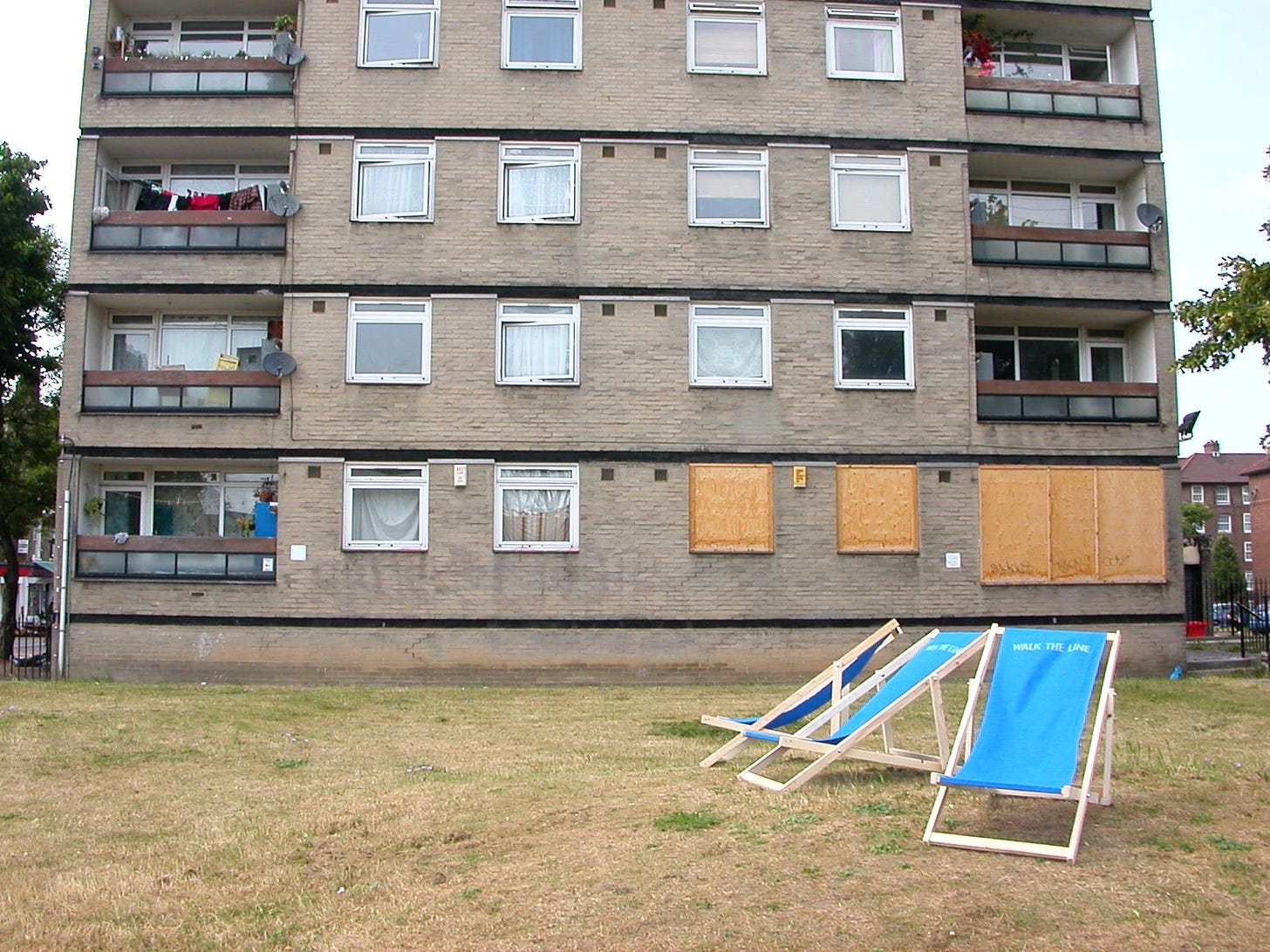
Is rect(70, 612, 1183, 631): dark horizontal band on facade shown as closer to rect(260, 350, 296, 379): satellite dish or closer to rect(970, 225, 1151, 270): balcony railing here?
rect(260, 350, 296, 379): satellite dish

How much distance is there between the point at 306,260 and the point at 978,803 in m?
16.3

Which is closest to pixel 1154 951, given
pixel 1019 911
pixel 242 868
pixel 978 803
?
pixel 1019 911

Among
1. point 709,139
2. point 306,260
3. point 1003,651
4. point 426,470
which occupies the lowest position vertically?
point 1003,651

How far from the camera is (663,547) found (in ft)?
69.5

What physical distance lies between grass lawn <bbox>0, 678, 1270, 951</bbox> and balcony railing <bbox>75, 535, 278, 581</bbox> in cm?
758

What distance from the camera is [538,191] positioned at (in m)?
21.9

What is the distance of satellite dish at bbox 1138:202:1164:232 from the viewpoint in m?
22.8

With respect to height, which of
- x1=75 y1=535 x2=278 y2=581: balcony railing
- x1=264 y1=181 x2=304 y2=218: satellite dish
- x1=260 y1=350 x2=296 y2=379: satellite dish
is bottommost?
x1=75 y1=535 x2=278 y2=581: balcony railing

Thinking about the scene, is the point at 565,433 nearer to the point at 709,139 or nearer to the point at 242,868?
the point at 709,139

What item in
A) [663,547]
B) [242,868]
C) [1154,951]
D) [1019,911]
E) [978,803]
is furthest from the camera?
[663,547]

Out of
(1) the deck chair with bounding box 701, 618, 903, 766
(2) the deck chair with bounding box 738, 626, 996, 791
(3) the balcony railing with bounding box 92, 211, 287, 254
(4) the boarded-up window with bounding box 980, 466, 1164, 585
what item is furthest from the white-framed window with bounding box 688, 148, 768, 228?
(2) the deck chair with bounding box 738, 626, 996, 791

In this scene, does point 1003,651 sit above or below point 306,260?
below

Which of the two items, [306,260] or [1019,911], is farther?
[306,260]

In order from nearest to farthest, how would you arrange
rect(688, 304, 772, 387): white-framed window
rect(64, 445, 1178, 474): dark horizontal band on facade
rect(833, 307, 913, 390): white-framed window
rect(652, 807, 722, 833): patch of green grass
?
rect(652, 807, 722, 833): patch of green grass < rect(64, 445, 1178, 474): dark horizontal band on facade < rect(688, 304, 772, 387): white-framed window < rect(833, 307, 913, 390): white-framed window
